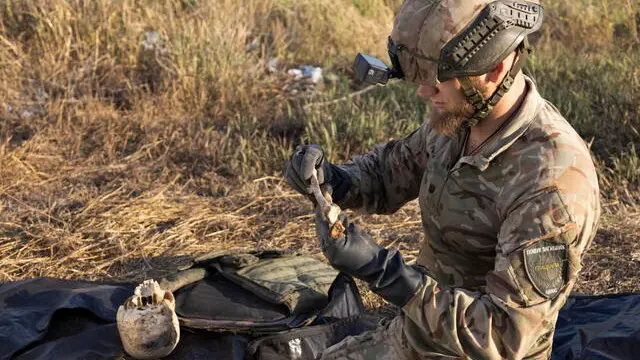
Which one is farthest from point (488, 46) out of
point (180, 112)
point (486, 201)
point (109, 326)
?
point (180, 112)

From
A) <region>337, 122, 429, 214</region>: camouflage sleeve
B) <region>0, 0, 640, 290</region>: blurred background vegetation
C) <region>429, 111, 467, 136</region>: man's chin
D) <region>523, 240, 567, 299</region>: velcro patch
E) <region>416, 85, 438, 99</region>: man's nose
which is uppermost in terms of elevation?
<region>416, 85, 438, 99</region>: man's nose

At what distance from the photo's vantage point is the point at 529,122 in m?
2.60

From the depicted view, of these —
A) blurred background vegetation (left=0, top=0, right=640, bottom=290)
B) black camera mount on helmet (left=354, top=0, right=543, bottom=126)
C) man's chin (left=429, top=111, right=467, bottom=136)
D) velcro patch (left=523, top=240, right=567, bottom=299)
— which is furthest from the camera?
blurred background vegetation (left=0, top=0, right=640, bottom=290)

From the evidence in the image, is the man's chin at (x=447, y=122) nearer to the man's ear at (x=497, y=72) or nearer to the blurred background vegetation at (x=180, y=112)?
the man's ear at (x=497, y=72)

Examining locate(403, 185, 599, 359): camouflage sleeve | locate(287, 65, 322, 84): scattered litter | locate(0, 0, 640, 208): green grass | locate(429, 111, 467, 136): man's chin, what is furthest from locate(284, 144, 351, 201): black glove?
locate(287, 65, 322, 84): scattered litter

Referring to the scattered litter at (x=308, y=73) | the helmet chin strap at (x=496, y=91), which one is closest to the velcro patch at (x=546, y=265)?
the helmet chin strap at (x=496, y=91)

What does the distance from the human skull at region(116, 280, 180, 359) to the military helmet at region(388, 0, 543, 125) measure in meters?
1.44

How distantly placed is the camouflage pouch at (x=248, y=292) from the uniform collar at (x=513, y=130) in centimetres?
119

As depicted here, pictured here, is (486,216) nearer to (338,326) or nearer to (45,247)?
(338,326)

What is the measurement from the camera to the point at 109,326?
349cm

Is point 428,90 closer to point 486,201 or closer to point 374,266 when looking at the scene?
point 486,201

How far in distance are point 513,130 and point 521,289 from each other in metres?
0.52

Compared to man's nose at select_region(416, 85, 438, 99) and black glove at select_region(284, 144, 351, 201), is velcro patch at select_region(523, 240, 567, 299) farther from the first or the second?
black glove at select_region(284, 144, 351, 201)

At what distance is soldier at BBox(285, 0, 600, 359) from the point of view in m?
2.37
